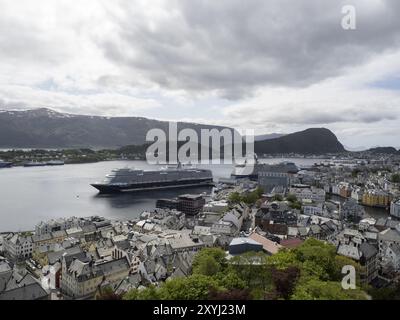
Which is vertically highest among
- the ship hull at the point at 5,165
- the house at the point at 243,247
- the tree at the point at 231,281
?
the ship hull at the point at 5,165

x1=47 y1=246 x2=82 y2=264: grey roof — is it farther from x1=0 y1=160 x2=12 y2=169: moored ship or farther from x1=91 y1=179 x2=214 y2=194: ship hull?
x1=0 y1=160 x2=12 y2=169: moored ship

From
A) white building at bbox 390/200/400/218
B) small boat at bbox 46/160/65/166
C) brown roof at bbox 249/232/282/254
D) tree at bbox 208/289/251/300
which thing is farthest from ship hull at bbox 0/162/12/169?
tree at bbox 208/289/251/300

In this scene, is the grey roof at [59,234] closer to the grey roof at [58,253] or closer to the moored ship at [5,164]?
the grey roof at [58,253]

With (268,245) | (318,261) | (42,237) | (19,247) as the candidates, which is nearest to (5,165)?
(42,237)

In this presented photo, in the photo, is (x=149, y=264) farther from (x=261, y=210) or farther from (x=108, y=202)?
(x=108, y=202)

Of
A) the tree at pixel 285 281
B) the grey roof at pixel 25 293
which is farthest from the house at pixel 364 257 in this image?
the grey roof at pixel 25 293

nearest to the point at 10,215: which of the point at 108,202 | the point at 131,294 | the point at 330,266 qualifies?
the point at 108,202

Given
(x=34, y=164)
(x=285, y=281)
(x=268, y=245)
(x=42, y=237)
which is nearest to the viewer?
(x=285, y=281)

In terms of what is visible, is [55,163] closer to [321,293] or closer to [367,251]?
[367,251]
